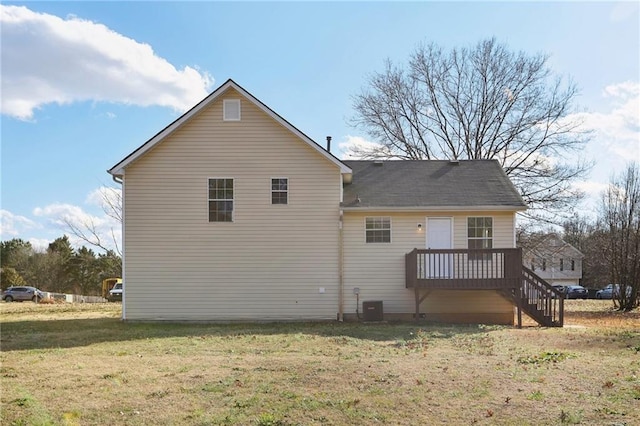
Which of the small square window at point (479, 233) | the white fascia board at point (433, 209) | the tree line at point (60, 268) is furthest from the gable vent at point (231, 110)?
the tree line at point (60, 268)

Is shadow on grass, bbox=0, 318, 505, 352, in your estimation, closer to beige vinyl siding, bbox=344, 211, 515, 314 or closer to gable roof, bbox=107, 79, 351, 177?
beige vinyl siding, bbox=344, 211, 515, 314

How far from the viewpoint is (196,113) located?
1750 centimetres

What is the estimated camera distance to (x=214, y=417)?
644 cm

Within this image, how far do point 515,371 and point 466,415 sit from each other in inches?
Result: 115

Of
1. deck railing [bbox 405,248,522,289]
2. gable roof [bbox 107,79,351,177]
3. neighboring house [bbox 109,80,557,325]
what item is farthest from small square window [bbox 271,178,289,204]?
deck railing [bbox 405,248,522,289]

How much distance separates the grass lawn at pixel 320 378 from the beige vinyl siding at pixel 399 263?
3376mm

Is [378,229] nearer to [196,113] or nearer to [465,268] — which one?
[465,268]

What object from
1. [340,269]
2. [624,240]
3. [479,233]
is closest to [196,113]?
[340,269]

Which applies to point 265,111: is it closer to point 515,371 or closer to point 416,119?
point 515,371

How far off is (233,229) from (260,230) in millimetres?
825

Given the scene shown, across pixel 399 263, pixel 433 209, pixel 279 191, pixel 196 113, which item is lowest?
pixel 399 263

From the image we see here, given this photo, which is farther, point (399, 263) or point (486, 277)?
point (399, 263)

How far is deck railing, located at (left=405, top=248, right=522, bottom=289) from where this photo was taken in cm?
1639

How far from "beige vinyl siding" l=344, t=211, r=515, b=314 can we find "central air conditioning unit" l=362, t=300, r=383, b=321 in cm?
41
